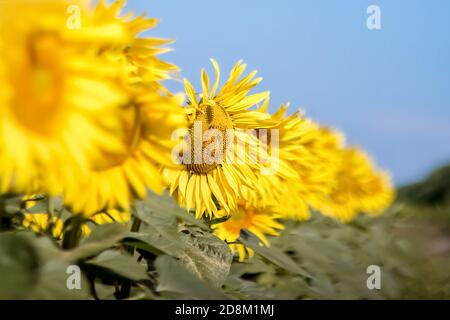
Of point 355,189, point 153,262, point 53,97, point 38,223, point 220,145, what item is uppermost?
point 355,189

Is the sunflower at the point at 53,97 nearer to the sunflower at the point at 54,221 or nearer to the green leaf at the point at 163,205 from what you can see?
the green leaf at the point at 163,205

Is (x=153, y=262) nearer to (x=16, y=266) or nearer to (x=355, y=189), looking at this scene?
(x=16, y=266)

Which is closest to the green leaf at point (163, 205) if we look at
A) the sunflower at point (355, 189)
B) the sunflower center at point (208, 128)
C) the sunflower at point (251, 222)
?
the sunflower center at point (208, 128)

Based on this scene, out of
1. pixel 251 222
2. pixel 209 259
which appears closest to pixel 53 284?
pixel 209 259

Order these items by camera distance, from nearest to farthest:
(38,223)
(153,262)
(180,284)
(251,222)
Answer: (180,284) < (153,262) < (38,223) < (251,222)

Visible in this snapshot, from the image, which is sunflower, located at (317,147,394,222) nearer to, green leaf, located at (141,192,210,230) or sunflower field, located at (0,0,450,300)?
sunflower field, located at (0,0,450,300)

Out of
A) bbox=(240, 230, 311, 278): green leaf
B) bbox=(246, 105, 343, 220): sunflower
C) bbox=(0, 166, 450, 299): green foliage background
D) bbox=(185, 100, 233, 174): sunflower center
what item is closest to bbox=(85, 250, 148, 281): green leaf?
bbox=(0, 166, 450, 299): green foliage background
